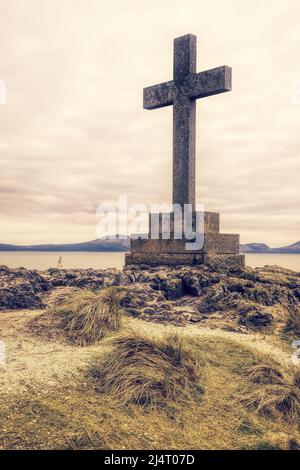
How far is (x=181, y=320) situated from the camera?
7328 mm

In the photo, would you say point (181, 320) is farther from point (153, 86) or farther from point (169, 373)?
point (153, 86)

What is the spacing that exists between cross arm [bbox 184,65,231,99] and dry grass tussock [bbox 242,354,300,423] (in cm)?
668

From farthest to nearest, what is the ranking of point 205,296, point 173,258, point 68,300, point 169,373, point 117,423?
point 173,258
point 205,296
point 68,300
point 169,373
point 117,423

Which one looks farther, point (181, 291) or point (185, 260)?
point (185, 260)

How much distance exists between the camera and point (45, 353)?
517 centimetres

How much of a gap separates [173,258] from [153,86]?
417cm

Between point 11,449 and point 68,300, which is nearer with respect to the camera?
point 11,449

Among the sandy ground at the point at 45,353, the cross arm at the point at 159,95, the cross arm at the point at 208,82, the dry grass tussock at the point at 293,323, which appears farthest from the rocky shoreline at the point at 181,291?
the cross arm at the point at 159,95

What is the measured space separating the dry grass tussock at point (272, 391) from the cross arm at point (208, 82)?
6.68 m

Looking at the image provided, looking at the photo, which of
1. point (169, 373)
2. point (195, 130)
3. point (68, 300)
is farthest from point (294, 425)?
point (195, 130)

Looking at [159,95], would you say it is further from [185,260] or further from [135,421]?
[135,421]

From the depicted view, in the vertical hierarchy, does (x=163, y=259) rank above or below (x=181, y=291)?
above

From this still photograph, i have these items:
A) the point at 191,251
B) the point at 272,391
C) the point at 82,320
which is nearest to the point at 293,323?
the point at 272,391

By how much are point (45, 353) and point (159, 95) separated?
7559 millimetres
